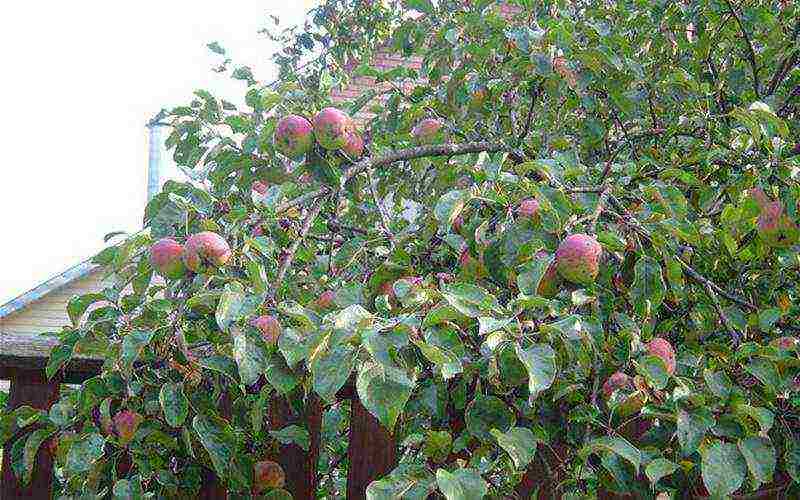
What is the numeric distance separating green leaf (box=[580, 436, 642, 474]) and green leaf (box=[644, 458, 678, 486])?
0.01 m

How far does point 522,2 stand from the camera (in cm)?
189

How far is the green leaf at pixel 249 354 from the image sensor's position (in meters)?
1.00

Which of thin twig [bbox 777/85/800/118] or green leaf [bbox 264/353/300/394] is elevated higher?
green leaf [bbox 264/353/300/394]

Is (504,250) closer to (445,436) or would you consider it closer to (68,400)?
(445,436)

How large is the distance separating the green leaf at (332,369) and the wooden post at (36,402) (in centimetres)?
84

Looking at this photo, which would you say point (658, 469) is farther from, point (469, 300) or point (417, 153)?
point (417, 153)

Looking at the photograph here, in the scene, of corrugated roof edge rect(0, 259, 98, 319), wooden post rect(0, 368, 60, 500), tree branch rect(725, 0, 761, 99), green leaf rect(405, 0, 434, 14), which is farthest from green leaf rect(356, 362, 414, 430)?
corrugated roof edge rect(0, 259, 98, 319)

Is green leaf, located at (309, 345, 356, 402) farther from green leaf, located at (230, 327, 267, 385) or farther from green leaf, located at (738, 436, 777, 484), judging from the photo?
green leaf, located at (738, 436, 777, 484)

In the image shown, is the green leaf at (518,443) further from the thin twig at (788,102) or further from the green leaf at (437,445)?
the thin twig at (788,102)

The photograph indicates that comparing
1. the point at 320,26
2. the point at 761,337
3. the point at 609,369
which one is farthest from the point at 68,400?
the point at 320,26

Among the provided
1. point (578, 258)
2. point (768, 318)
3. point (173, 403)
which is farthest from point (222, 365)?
point (768, 318)

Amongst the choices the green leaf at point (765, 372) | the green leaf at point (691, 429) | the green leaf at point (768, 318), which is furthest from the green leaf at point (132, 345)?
the green leaf at point (768, 318)

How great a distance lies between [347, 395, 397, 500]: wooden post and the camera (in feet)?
4.87

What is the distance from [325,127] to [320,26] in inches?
124
